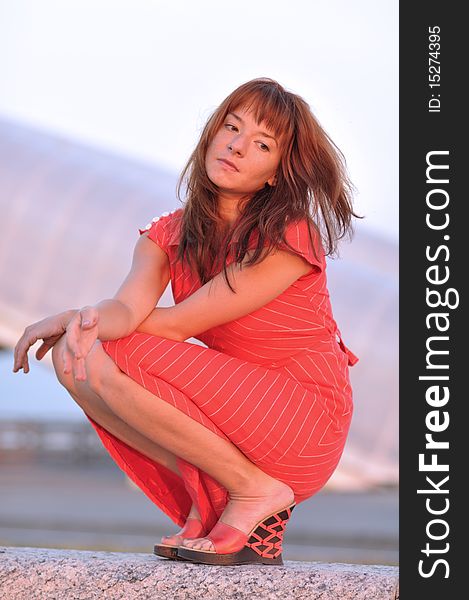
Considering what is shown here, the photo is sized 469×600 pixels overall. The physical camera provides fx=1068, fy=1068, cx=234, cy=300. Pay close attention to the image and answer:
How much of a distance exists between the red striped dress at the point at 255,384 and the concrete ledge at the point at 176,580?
243 mm

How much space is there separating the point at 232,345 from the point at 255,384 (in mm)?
149

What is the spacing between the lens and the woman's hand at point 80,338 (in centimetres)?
219

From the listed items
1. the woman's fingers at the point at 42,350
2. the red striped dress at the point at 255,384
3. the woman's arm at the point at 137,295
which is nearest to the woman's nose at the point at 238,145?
the red striped dress at the point at 255,384

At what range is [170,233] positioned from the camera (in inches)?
99.3

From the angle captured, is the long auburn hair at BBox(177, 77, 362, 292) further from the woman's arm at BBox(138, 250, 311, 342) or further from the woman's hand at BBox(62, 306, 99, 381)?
the woman's hand at BBox(62, 306, 99, 381)

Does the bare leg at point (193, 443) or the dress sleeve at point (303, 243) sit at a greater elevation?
the dress sleeve at point (303, 243)

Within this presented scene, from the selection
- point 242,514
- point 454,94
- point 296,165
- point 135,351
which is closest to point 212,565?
point 242,514

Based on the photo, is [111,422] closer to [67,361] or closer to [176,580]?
[67,361]

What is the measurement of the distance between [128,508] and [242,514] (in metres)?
7.88

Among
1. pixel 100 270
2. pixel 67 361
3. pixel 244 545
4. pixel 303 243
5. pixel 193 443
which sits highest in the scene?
pixel 100 270

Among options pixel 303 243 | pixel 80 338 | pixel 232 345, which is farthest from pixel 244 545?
pixel 303 243

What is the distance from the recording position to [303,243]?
7.77 feet

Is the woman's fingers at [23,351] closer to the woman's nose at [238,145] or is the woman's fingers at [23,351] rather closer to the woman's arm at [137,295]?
the woman's arm at [137,295]

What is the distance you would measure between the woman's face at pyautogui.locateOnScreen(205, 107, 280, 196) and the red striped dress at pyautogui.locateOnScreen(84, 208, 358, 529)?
144 mm
